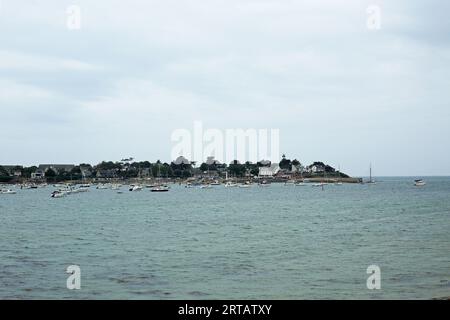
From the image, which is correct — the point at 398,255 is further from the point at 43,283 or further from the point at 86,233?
the point at 86,233

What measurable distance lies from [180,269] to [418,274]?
43.4 feet

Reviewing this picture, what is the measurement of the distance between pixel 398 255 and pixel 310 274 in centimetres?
1113

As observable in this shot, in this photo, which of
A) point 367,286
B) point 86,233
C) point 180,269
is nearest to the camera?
point 367,286

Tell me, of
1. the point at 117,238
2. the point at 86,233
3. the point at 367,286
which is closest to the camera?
the point at 367,286

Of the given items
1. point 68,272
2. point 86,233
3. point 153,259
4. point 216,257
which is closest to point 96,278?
point 68,272

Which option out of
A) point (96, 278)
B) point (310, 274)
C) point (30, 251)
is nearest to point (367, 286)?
point (310, 274)

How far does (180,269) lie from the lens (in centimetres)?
3241

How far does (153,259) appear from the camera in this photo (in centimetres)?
3691
